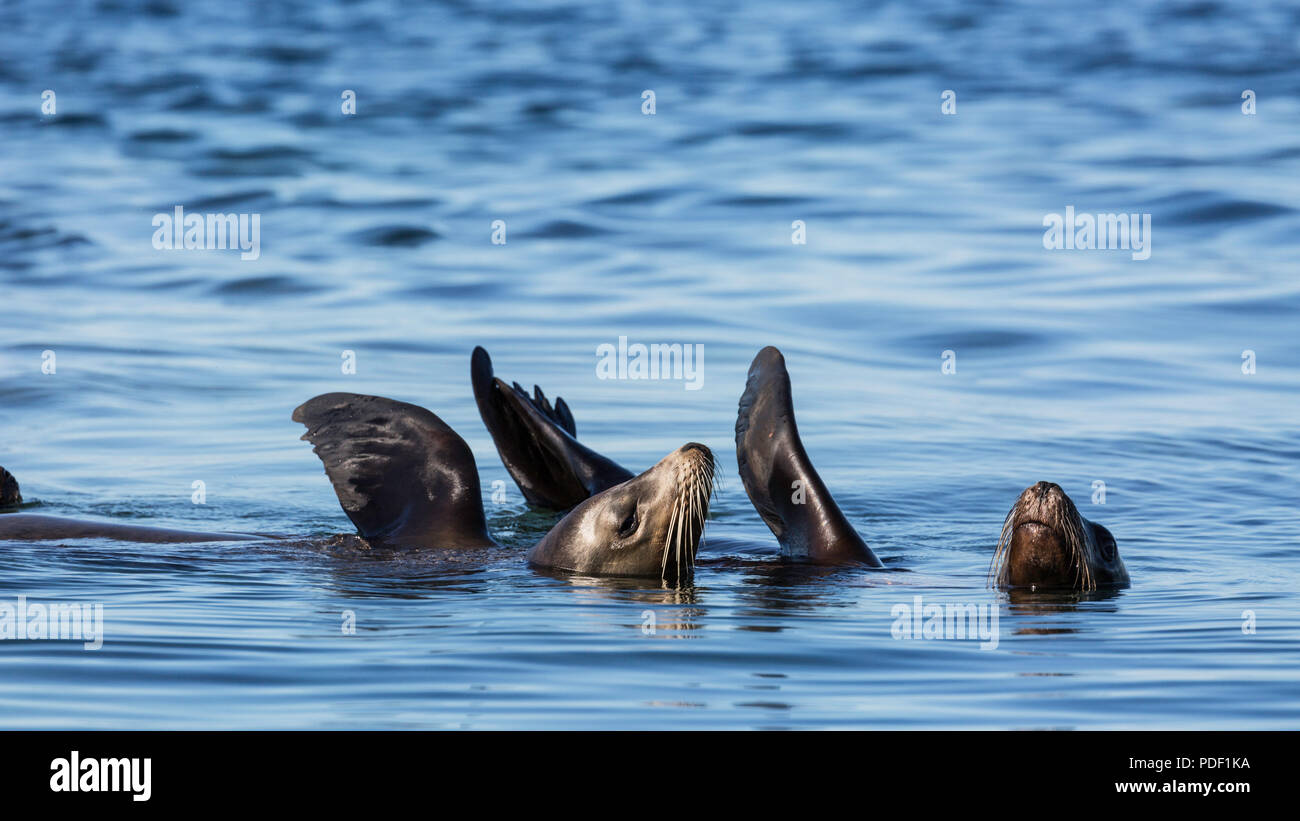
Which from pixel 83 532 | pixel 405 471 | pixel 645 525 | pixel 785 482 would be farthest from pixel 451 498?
pixel 83 532

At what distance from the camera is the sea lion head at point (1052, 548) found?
24.8ft

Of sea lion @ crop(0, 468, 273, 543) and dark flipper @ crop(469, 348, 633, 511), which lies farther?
dark flipper @ crop(469, 348, 633, 511)

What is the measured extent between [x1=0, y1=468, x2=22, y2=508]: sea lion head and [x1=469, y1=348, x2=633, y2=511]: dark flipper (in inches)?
112

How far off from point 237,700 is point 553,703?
104 centimetres

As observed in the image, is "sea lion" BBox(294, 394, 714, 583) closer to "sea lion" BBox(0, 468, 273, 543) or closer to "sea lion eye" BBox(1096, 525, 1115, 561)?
"sea lion" BBox(0, 468, 273, 543)

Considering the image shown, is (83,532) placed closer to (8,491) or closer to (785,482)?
(8,491)

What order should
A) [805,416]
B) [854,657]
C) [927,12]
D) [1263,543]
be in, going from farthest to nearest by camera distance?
[927,12] → [805,416] → [1263,543] → [854,657]

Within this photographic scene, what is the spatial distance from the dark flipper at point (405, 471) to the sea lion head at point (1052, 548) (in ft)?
8.56

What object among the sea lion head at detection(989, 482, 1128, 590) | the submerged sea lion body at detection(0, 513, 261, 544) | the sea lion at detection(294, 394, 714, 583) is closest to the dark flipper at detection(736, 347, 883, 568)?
the sea lion at detection(294, 394, 714, 583)

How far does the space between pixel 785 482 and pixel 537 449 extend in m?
2.11

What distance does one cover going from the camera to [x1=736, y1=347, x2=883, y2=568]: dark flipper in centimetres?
827

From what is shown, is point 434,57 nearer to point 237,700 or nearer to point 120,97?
point 120,97

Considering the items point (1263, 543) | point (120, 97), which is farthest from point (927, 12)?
point (1263, 543)

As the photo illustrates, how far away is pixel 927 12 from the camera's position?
3997 cm
